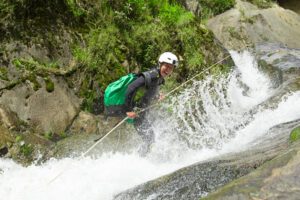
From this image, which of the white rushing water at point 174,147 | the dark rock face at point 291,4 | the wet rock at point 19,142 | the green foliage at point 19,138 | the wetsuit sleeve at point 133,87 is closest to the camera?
the white rushing water at point 174,147

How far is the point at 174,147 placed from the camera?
4.59m

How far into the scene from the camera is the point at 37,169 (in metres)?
3.79

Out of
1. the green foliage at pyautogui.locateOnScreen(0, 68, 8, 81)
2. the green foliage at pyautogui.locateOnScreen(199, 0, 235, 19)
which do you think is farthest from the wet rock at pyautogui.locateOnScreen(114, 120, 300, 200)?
the green foliage at pyautogui.locateOnScreen(199, 0, 235, 19)

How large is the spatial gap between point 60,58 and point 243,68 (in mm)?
6430

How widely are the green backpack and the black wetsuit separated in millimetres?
83

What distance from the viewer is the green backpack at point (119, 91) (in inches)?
138

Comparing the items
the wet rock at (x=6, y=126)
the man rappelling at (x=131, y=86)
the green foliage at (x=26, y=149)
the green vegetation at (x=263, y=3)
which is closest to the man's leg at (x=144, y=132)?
the man rappelling at (x=131, y=86)

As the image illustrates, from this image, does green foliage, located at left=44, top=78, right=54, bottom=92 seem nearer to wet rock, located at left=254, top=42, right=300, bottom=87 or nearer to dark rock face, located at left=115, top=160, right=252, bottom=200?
dark rock face, located at left=115, top=160, right=252, bottom=200

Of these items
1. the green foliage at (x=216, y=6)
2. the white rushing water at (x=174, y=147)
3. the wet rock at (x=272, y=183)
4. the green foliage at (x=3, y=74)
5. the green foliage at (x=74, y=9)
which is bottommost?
the white rushing water at (x=174, y=147)

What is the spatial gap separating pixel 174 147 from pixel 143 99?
1280 mm

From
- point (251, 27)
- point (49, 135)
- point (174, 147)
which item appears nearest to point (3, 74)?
point (49, 135)

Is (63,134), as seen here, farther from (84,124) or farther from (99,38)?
(99,38)

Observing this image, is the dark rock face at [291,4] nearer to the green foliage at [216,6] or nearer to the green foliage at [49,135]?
the green foliage at [216,6]

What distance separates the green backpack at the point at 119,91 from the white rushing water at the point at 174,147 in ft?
3.50
